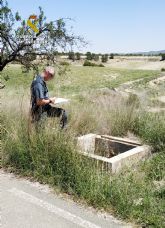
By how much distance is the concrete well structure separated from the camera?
257 inches

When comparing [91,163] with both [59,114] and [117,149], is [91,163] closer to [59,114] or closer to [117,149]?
[117,149]

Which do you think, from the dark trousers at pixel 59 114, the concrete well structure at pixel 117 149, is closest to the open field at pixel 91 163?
the concrete well structure at pixel 117 149

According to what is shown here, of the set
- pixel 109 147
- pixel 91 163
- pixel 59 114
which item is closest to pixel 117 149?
pixel 109 147

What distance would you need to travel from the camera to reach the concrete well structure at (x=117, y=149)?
21.4ft

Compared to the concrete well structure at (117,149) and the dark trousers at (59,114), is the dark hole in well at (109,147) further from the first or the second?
the dark trousers at (59,114)

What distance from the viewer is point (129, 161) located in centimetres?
653

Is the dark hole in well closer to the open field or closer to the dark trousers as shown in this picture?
the open field

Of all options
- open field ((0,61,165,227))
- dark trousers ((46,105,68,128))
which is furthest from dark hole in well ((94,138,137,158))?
dark trousers ((46,105,68,128))

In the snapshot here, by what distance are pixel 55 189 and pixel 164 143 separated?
10.3 feet

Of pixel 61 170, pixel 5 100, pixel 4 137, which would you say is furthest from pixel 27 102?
pixel 61 170

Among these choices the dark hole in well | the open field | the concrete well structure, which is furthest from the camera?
the dark hole in well

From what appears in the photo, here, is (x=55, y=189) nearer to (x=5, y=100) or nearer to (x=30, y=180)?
(x=30, y=180)

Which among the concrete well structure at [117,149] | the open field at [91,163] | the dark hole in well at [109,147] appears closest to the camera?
the open field at [91,163]

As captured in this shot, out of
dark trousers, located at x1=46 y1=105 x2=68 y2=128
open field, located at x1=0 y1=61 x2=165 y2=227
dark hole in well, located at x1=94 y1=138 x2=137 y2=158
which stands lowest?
dark hole in well, located at x1=94 y1=138 x2=137 y2=158
